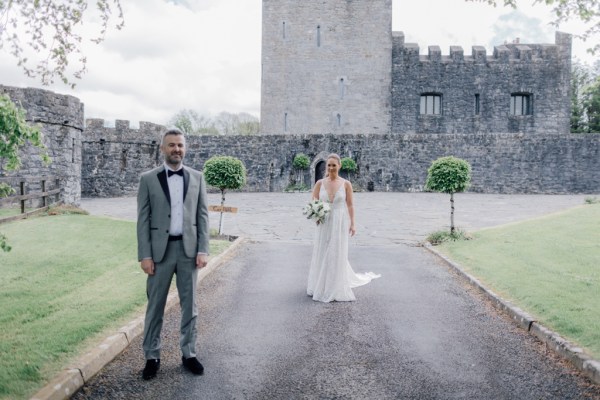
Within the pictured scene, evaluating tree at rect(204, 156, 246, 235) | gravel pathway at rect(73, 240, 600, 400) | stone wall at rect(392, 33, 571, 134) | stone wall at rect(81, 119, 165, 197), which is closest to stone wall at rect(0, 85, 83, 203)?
tree at rect(204, 156, 246, 235)

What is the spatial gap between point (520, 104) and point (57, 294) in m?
35.3

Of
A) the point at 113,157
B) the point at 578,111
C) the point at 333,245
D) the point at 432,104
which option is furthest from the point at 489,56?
the point at 333,245

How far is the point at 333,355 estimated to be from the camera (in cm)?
527

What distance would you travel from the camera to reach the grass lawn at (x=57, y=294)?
4.72 m

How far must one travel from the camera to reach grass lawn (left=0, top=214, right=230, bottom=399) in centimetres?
472

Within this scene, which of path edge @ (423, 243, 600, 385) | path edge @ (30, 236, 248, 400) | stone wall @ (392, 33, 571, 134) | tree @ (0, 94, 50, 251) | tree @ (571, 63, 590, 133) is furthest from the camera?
tree @ (571, 63, 590, 133)

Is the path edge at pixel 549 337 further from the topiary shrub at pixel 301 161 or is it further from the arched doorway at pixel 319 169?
the arched doorway at pixel 319 169

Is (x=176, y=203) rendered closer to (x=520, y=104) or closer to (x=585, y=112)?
(x=520, y=104)

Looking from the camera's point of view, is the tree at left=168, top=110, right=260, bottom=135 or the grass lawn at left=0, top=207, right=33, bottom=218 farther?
the tree at left=168, top=110, right=260, bottom=135

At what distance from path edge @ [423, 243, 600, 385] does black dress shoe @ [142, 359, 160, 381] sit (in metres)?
3.82

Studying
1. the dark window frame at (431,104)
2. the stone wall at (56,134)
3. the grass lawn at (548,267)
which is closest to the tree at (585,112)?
the dark window frame at (431,104)

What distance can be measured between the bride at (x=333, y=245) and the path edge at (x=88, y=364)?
256 cm

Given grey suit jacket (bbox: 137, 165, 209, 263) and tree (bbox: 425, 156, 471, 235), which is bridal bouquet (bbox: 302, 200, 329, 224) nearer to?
grey suit jacket (bbox: 137, 165, 209, 263)

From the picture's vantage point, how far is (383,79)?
3509 centimetres
